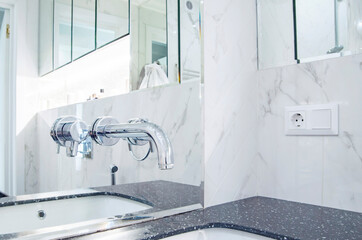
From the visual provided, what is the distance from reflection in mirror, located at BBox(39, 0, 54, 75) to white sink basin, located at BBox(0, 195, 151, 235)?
0.33 meters

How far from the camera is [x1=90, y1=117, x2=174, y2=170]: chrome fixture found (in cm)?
81

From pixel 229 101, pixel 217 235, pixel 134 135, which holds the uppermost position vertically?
pixel 229 101

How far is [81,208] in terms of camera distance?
0.87 metres

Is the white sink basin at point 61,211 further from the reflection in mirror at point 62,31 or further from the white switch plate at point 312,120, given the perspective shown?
the white switch plate at point 312,120

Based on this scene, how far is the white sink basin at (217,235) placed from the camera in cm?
79

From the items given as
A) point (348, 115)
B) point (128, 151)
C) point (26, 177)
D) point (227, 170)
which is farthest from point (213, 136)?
point (26, 177)

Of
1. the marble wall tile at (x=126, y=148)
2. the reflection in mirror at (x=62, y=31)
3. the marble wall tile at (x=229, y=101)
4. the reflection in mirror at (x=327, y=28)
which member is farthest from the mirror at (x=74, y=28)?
the reflection in mirror at (x=327, y=28)

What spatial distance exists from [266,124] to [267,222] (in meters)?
0.37

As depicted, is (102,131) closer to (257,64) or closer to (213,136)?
(213,136)

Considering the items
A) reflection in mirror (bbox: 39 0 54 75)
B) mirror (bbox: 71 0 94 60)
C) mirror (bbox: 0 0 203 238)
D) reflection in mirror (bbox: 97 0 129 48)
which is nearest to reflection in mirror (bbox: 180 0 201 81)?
mirror (bbox: 0 0 203 238)

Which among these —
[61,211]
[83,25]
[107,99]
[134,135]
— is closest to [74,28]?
[83,25]

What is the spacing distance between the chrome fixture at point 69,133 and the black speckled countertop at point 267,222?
223 millimetres

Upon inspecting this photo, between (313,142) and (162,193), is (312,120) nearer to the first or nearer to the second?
(313,142)

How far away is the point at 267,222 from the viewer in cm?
81
